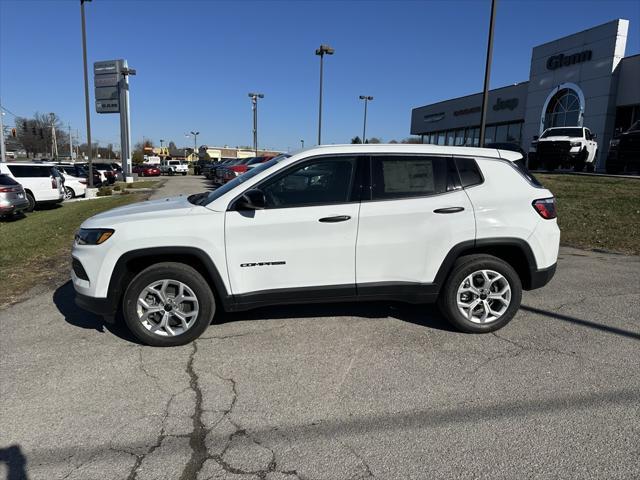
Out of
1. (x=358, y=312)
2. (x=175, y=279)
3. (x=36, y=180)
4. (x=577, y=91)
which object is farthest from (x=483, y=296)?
(x=577, y=91)

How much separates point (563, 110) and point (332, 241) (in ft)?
120

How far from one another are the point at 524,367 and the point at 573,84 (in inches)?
1397

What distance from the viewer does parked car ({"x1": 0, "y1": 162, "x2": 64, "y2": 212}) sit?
50.9 ft

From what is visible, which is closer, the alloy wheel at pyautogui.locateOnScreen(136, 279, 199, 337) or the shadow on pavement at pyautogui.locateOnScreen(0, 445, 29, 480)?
the shadow on pavement at pyautogui.locateOnScreen(0, 445, 29, 480)

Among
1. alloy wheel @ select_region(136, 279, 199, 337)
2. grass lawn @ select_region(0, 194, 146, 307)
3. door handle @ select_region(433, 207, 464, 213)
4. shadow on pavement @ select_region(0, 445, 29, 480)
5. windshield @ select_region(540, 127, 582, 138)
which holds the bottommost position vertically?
shadow on pavement @ select_region(0, 445, 29, 480)

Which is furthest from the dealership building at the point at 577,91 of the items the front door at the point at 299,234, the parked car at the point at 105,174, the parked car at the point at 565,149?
the front door at the point at 299,234

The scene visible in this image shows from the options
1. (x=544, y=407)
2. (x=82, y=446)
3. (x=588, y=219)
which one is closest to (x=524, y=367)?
(x=544, y=407)

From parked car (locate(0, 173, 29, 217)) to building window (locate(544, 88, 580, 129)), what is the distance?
3360cm

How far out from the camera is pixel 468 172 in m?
4.32

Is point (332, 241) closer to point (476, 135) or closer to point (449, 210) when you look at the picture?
point (449, 210)

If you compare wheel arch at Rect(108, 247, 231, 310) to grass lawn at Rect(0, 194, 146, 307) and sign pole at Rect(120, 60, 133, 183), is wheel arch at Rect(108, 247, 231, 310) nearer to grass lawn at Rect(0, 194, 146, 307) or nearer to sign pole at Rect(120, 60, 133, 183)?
grass lawn at Rect(0, 194, 146, 307)

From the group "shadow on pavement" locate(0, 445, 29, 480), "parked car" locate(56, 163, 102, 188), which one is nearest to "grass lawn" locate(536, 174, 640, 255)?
"shadow on pavement" locate(0, 445, 29, 480)

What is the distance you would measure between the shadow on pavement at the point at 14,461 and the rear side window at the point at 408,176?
3159 millimetres

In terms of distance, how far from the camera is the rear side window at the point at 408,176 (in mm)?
4172
